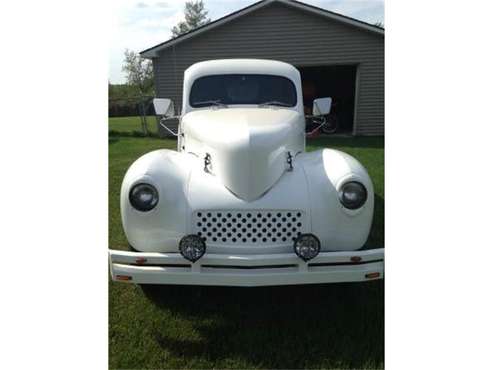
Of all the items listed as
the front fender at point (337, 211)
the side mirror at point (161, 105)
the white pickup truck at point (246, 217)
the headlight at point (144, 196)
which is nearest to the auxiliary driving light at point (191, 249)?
the white pickup truck at point (246, 217)

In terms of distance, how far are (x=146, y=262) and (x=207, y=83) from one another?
212 centimetres

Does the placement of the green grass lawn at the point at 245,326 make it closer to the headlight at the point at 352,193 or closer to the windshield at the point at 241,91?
the headlight at the point at 352,193

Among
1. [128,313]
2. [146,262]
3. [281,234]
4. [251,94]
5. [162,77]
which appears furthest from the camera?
[162,77]

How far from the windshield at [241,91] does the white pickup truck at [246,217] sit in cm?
102

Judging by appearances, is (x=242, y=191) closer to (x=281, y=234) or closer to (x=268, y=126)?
(x=281, y=234)

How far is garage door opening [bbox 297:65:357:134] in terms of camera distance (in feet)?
21.4

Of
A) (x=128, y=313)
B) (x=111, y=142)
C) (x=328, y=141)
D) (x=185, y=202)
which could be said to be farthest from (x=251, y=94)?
(x=328, y=141)

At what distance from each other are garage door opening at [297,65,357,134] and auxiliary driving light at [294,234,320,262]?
13.5ft

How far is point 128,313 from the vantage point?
256 centimetres

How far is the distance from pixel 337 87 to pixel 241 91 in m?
4.43

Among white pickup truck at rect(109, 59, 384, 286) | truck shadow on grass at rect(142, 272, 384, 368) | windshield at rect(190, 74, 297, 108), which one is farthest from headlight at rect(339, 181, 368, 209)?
windshield at rect(190, 74, 297, 108)

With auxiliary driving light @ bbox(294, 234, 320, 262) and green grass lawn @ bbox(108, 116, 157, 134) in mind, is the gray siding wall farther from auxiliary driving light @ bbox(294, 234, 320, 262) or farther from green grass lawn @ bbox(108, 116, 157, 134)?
auxiliary driving light @ bbox(294, 234, 320, 262)

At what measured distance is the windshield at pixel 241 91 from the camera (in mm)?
3568

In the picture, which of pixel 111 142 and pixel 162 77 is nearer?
pixel 111 142
